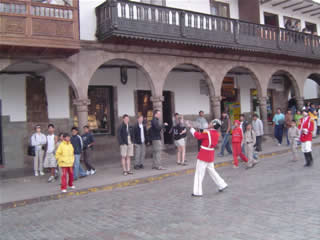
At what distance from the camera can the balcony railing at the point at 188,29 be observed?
1127cm

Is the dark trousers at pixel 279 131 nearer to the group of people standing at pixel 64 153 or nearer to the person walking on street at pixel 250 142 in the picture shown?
the person walking on street at pixel 250 142

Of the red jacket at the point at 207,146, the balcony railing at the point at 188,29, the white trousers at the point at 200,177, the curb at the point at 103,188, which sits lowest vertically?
the curb at the point at 103,188

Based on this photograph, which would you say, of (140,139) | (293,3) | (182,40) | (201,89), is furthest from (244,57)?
(140,139)

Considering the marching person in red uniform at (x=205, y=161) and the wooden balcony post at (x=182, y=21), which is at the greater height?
the wooden balcony post at (x=182, y=21)

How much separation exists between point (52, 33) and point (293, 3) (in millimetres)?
14157

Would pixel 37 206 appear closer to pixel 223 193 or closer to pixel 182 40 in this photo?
pixel 223 193

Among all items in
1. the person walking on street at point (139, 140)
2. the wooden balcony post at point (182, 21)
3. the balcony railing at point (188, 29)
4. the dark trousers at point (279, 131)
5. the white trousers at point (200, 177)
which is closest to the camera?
the white trousers at point (200, 177)

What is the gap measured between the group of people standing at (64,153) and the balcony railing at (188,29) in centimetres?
368

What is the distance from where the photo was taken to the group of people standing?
27.5ft

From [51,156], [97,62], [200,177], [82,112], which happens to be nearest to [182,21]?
[97,62]

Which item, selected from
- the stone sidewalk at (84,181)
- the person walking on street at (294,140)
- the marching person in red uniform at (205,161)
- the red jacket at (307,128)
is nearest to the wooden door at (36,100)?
the stone sidewalk at (84,181)

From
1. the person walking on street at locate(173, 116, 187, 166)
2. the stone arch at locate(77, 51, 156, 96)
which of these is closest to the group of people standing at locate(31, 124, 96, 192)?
the stone arch at locate(77, 51, 156, 96)

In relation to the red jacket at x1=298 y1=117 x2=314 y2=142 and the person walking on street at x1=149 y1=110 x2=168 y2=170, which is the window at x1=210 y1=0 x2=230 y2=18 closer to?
the person walking on street at x1=149 y1=110 x2=168 y2=170

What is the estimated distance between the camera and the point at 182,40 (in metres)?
12.6
